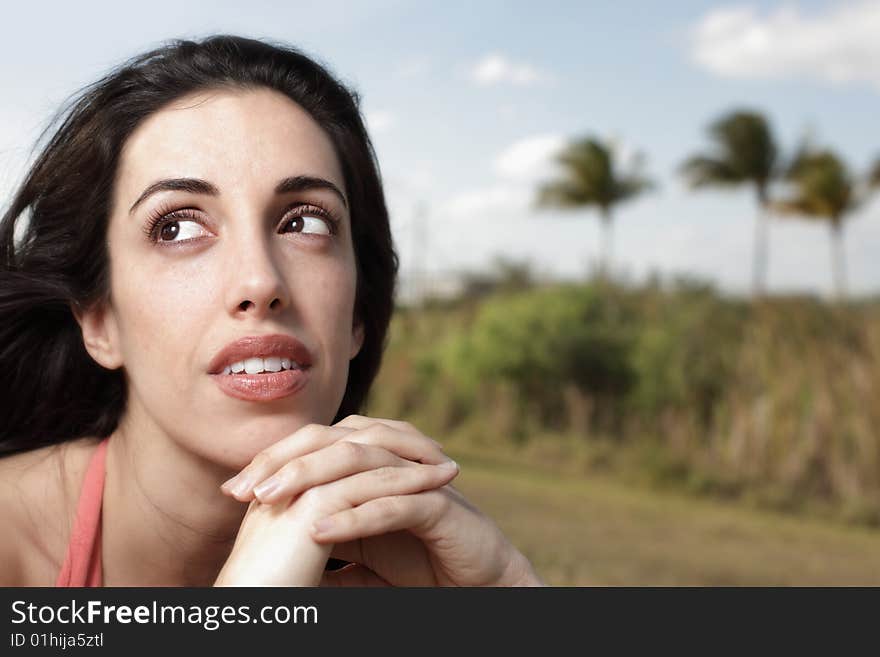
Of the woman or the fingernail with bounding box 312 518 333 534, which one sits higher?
the woman

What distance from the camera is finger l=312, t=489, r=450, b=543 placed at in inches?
79.7

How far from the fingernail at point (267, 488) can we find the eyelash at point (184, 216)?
2.29 ft

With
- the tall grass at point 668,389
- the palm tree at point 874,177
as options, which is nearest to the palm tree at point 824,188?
the palm tree at point 874,177

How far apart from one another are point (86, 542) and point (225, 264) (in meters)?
0.98

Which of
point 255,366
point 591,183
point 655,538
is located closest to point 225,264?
point 255,366

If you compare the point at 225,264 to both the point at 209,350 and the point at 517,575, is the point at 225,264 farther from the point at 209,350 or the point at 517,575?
the point at 517,575

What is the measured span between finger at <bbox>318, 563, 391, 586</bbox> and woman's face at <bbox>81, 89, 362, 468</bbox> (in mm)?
491

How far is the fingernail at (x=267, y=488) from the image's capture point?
2016 mm

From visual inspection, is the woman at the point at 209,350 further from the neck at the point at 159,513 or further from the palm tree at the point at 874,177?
the palm tree at the point at 874,177

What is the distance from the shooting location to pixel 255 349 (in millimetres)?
2234

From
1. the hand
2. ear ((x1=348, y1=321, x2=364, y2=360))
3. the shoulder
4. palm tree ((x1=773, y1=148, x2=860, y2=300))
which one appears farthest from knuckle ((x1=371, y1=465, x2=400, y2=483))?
palm tree ((x1=773, y1=148, x2=860, y2=300))

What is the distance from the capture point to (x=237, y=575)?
2.04 m

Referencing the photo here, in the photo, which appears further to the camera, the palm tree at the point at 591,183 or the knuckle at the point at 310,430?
the palm tree at the point at 591,183

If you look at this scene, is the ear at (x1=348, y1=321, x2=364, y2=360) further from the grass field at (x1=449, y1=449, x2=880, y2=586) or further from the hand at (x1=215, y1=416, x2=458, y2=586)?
the grass field at (x1=449, y1=449, x2=880, y2=586)
